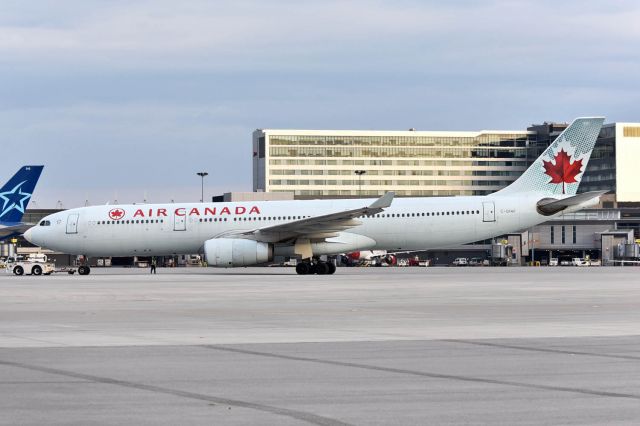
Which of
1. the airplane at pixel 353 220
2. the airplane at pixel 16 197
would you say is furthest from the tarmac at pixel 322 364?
the airplane at pixel 16 197

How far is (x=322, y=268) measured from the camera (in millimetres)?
56688

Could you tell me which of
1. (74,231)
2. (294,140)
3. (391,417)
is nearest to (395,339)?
(391,417)

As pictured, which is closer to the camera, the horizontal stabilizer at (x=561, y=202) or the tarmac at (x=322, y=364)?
the tarmac at (x=322, y=364)

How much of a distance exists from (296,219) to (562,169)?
48.6ft

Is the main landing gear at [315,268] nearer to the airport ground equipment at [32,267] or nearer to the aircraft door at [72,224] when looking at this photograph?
the aircraft door at [72,224]

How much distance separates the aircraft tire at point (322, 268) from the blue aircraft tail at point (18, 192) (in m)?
28.0

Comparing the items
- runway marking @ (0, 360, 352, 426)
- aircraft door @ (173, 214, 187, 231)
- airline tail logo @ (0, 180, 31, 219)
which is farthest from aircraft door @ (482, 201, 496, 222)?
runway marking @ (0, 360, 352, 426)

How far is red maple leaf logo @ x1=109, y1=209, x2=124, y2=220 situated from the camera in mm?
59562

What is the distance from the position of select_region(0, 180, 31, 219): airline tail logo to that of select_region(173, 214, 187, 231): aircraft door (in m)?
21.5

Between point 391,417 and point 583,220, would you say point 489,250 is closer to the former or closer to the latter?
point 583,220

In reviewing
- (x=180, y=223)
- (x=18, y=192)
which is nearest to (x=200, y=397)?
(x=180, y=223)

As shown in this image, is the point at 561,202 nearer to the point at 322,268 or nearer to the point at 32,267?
the point at 322,268

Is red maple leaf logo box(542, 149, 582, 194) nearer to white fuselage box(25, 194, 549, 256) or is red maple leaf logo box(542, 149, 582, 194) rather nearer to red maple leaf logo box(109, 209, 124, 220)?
white fuselage box(25, 194, 549, 256)

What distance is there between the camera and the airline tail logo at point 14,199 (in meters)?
75.4
